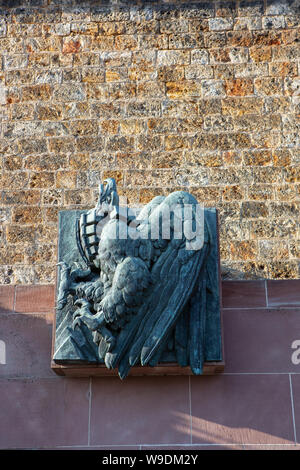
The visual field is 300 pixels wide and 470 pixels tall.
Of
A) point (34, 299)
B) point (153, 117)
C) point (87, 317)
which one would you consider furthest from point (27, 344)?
point (153, 117)

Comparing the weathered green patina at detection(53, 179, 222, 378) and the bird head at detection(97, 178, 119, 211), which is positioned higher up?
Answer: the bird head at detection(97, 178, 119, 211)

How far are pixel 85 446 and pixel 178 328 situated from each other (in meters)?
0.93

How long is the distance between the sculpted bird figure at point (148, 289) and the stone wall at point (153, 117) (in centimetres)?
80

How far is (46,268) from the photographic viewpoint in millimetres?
6117

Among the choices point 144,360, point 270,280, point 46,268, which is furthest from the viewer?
point 46,268

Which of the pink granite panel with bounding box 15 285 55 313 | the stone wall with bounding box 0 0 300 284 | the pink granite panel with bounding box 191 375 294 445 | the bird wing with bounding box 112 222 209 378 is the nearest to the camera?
the bird wing with bounding box 112 222 209 378

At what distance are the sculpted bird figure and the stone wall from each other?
0.80m

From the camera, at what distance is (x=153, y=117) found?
6.59 m

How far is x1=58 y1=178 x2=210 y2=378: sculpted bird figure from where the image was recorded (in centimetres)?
514

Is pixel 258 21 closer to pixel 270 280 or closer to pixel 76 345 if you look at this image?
pixel 270 280

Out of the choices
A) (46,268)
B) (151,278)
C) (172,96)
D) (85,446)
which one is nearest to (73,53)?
(172,96)

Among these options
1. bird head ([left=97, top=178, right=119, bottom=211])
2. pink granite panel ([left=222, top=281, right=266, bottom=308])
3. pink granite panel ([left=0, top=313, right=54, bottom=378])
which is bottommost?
pink granite panel ([left=0, top=313, right=54, bottom=378])

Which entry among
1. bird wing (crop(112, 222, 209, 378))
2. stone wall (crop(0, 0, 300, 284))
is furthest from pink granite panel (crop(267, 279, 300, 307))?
bird wing (crop(112, 222, 209, 378))

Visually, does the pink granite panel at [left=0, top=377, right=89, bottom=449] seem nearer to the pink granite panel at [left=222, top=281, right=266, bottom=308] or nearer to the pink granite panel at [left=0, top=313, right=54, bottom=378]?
the pink granite panel at [left=0, top=313, right=54, bottom=378]
